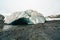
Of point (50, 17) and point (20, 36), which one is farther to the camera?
point (50, 17)

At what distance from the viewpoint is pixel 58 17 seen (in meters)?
6.05

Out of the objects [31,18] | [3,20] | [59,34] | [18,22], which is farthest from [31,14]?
[59,34]

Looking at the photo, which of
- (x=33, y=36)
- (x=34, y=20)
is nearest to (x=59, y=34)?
(x=33, y=36)

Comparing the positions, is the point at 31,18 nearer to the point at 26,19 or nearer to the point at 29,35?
the point at 26,19

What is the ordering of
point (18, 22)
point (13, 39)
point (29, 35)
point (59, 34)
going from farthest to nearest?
point (18, 22), point (59, 34), point (29, 35), point (13, 39)

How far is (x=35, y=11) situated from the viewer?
5.91 metres

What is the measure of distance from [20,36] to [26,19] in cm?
228

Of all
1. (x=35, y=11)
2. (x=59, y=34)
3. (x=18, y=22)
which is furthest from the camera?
(x=35, y=11)

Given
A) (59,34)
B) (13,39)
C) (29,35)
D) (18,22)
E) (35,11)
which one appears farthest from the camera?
(35,11)

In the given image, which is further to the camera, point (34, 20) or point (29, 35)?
point (34, 20)

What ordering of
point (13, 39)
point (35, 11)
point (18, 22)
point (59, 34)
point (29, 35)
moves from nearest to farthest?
1. point (13, 39)
2. point (29, 35)
3. point (59, 34)
4. point (18, 22)
5. point (35, 11)

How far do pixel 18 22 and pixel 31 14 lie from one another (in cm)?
57

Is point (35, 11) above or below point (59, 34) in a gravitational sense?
above

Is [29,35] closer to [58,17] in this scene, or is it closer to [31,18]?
[31,18]
